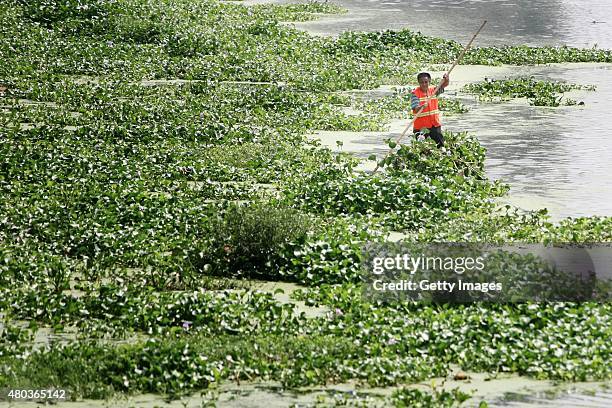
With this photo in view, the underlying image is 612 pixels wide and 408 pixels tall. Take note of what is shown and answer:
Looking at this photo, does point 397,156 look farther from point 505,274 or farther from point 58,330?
point 58,330

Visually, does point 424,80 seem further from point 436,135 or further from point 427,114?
point 436,135

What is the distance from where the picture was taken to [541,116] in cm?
2492

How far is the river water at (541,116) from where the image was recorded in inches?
711

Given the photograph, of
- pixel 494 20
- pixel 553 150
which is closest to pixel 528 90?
pixel 553 150

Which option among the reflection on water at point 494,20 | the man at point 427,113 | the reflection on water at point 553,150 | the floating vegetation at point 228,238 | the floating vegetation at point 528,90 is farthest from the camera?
the reflection on water at point 494,20

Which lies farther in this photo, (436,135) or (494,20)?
(494,20)

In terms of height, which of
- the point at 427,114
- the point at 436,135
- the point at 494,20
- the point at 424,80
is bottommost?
the point at 494,20

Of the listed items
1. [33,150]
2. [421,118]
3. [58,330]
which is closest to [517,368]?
[58,330]

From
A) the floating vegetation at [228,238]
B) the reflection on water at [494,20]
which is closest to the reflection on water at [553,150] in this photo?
the floating vegetation at [228,238]

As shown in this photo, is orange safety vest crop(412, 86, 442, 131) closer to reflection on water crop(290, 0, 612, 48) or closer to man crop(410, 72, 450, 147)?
man crop(410, 72, 450, 147)

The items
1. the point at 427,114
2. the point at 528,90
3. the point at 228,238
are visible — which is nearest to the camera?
the point at 228,238

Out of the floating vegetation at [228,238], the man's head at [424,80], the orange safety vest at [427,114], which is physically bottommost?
the floating vegetation at [228,238]

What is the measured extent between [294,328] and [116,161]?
7970 mm

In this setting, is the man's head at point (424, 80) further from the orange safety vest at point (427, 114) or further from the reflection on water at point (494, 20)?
the reflection on water at point (494, 20)
